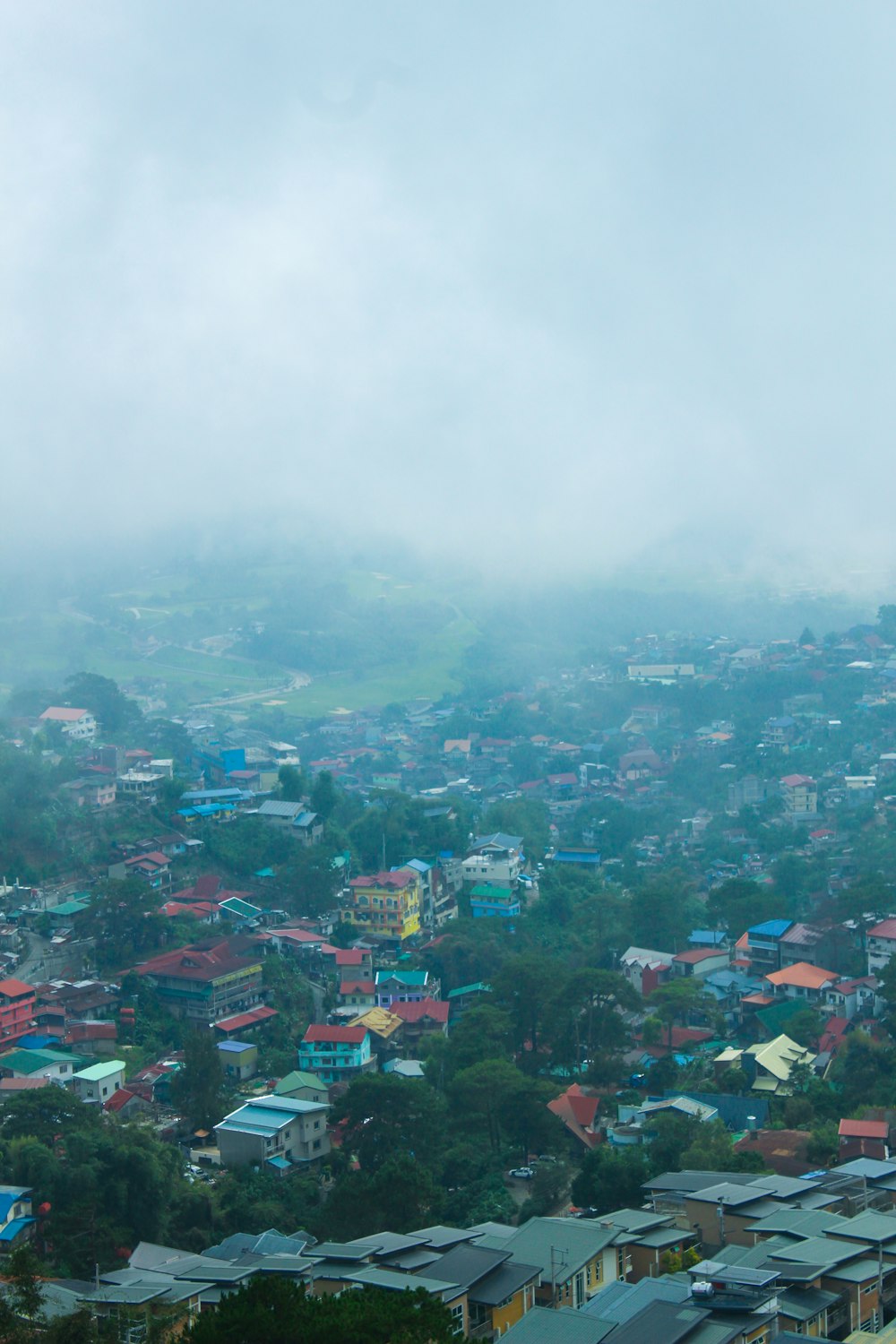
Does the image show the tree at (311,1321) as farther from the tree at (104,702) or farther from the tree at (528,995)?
the tree at (104,702)

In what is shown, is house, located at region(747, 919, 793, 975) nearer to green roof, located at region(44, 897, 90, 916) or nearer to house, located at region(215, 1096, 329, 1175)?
house, located at region(215, 1096, 329, 1175)

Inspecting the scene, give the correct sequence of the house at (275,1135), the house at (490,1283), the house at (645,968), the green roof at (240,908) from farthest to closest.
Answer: the green roof at (240,908) → the house at (645,968) → the house at (275,1135) → the house at (490,1283)

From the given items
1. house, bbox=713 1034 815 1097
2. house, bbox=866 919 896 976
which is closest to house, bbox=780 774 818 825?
house, bbox=866 919 896 976

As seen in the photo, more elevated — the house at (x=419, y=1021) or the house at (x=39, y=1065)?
the house at (x=39, y=1065)

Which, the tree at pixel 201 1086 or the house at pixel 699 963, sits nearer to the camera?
the tree at pixel 201 1086

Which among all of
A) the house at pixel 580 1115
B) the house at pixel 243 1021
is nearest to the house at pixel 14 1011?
the house at pixel 243 1021

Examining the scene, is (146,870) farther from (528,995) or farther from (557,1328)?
(557,1328)
